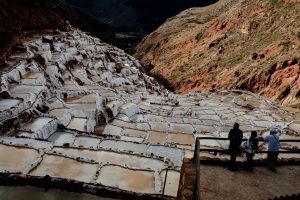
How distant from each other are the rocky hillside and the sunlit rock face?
11.6ft

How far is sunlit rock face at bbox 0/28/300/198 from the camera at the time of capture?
9023 millimetres

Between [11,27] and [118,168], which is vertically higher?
[11,27]

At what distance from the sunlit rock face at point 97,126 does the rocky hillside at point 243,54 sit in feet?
11.6

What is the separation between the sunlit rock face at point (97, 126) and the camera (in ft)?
29.6

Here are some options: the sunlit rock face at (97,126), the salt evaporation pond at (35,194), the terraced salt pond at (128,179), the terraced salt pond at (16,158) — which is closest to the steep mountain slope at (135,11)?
the sunlit rock face at (97,126)

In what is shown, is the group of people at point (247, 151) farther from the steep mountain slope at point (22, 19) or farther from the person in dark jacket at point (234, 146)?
the steep mountain slope at point (22, 19)

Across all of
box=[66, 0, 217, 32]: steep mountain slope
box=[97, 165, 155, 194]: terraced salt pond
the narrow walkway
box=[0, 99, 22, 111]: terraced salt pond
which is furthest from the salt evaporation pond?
box=[66, 0, 217, 32]: steep mountain slope

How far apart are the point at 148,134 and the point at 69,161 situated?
5.12 m

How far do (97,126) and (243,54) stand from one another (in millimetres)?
25360

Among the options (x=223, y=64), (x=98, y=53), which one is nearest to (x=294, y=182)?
(x=98, y=53)

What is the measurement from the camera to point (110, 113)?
1559cm

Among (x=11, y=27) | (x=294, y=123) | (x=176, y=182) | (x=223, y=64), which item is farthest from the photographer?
(x=223, y=64)

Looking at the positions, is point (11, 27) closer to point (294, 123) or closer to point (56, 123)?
point (56, 123)

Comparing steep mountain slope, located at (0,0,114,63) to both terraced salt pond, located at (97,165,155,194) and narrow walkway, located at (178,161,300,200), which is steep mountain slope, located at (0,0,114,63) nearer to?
terraced salt pond, located at (97,165,155,194)
